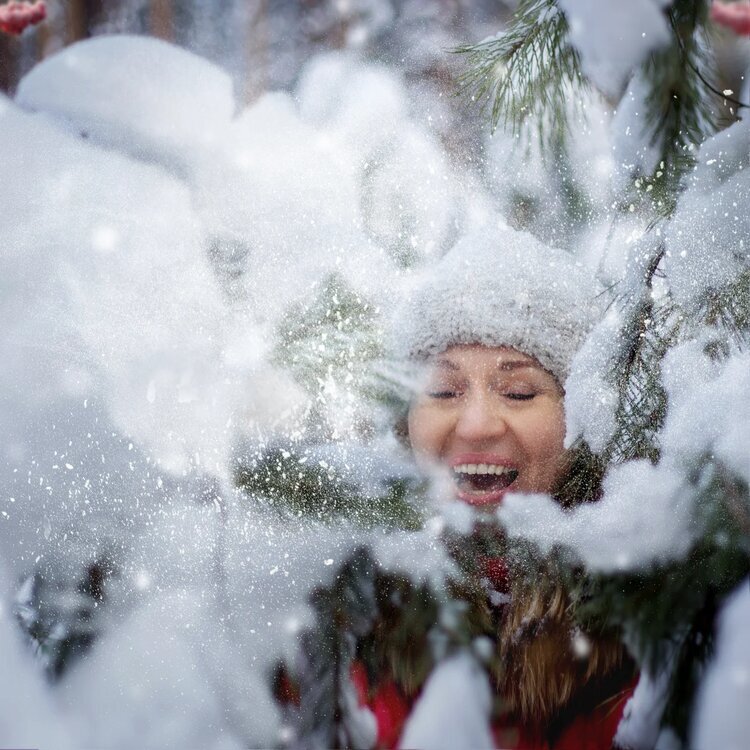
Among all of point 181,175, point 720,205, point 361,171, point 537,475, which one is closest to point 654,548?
point 537,475

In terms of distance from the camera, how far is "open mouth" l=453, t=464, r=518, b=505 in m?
0.62

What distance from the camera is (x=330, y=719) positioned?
610mm

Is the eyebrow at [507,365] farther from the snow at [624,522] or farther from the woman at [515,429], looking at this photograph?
the snow at [624,522]

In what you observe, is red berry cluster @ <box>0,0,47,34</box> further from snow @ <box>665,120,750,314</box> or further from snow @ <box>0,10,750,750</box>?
snow @ <box>665,120,750,314</box>

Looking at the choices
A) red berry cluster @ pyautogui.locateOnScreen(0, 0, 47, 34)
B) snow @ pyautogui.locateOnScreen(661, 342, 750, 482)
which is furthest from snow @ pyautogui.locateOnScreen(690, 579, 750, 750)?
red berry cluster @ pyautogui.locateOnScreen(0, 0, 47, 34)

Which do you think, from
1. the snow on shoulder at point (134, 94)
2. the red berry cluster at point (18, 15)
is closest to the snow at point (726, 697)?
the snow on shoulder at point (134, 94)

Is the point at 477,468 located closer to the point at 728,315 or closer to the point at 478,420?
the point at 478,420

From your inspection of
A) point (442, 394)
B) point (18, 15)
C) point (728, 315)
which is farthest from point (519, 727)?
point (18, 15)

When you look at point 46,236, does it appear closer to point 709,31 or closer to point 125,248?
point 125,248

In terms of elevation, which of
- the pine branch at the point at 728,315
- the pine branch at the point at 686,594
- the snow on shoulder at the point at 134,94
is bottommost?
the pine branch at the point at 686,594

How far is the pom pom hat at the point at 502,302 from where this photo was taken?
609mm

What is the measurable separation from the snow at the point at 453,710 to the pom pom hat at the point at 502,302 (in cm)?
27

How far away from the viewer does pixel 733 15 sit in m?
0.62

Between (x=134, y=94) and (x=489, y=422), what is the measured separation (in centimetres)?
43
